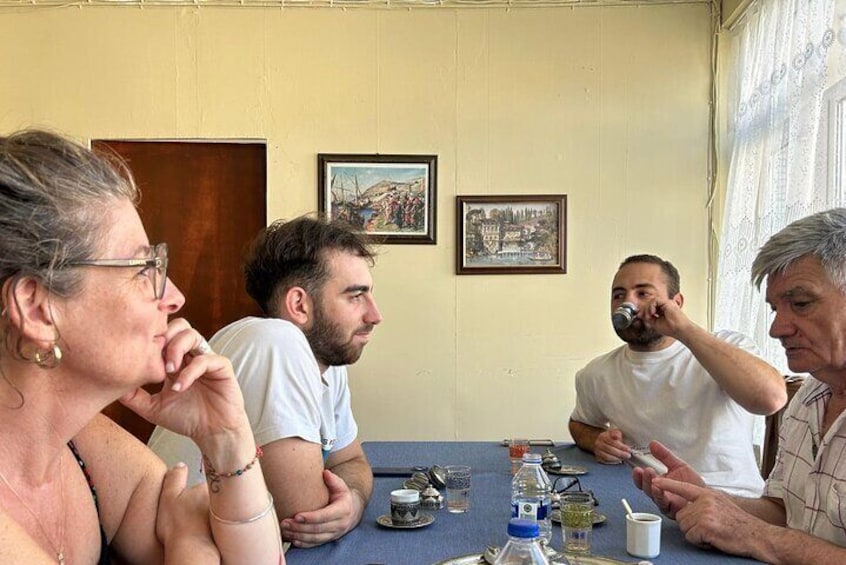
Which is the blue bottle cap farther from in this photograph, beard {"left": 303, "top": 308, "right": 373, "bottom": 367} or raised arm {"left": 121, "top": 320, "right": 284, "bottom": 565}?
beard {"left": 303, "top": 308, "right": 373, "bottom": 367}

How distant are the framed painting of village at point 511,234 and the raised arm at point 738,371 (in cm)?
152

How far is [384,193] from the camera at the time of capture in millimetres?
3969

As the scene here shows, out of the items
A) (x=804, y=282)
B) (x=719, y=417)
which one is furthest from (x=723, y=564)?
(x=719, y=417)

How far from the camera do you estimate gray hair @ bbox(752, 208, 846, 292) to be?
165 cm

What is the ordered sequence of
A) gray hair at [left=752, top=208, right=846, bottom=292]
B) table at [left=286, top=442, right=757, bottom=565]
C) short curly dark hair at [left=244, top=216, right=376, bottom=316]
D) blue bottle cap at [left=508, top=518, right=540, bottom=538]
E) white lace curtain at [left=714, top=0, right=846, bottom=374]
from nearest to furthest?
blue bottle cap at [left=508, top=518, right=540, bottom=538] < table at [left=286, top=442, right=757, bottom=565] < gray hair at [left=752, top=208, right=846, bottom=292] < short curly dark hair at [left=244, top=216, right=376, bottom=316] < white lace curtain at [left=714, top=0, right=846, bottom=374]

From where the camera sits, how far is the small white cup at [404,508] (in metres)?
1.70

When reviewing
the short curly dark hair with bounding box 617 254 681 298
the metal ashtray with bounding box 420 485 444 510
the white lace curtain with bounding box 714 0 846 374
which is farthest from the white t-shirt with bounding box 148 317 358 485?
the white lace curtain with bounding box 714 0 846 374

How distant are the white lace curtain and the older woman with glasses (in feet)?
6.99

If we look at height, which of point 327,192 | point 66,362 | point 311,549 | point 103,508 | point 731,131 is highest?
point 731,131

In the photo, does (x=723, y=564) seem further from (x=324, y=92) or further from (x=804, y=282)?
(x=324, y=92)

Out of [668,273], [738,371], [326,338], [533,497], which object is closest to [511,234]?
[668,273]

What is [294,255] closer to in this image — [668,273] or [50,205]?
[50,205]

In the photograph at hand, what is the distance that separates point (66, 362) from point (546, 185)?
324cm

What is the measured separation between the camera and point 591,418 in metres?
2.81
